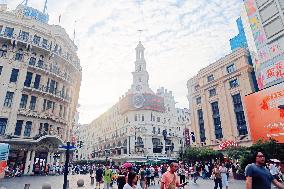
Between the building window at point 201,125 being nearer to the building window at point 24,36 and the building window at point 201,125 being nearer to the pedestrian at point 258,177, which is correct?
the building window at point 24,36

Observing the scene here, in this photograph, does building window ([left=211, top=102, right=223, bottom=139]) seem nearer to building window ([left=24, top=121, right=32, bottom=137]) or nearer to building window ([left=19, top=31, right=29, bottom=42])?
building window ([left=24, top=121, right=32, bottom=137])

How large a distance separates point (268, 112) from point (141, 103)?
38344 mm

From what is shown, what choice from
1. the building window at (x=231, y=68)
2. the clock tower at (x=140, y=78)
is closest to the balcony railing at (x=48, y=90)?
the building window at (x=231, y=68)

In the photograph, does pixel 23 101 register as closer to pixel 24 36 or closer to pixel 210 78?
pixel 24 36

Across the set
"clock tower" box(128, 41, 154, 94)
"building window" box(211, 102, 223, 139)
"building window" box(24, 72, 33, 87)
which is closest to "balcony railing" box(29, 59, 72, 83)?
"building window" box(24, 72, 33, 87)

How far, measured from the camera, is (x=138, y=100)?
62.2 m

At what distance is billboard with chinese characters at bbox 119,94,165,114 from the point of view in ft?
202

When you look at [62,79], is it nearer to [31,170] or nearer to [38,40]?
[38,40]

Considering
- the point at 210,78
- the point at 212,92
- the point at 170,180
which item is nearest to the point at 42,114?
the point at 170,180

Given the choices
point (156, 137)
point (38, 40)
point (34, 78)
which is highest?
point (38, 40)

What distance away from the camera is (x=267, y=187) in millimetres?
4605

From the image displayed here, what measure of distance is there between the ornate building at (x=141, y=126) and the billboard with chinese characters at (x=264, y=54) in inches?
1238

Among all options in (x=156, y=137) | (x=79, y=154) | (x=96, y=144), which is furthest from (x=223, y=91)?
(x=79, y=154)

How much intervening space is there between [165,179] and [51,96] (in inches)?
1194
